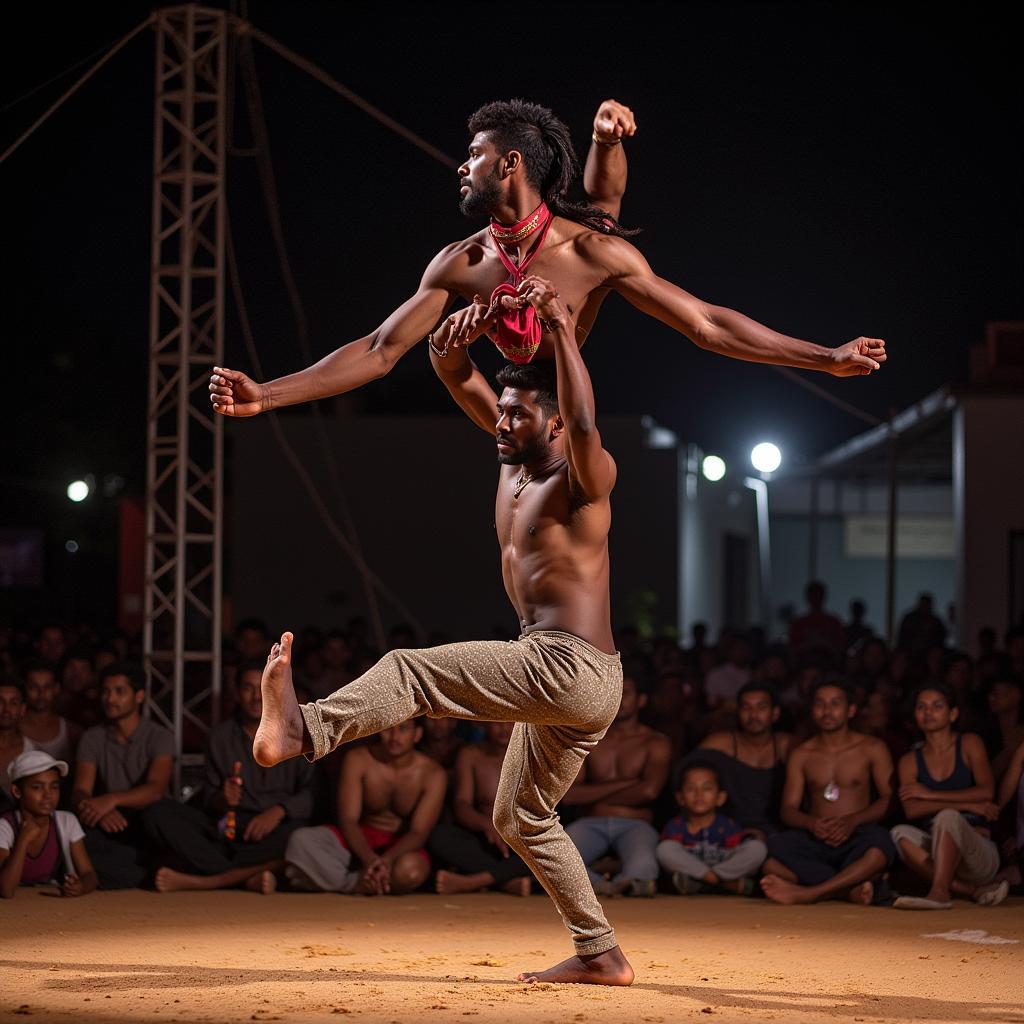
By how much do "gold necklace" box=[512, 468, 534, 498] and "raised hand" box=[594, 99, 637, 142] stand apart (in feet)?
3.43

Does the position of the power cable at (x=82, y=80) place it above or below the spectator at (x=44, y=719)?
above

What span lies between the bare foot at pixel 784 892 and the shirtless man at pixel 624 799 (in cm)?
54

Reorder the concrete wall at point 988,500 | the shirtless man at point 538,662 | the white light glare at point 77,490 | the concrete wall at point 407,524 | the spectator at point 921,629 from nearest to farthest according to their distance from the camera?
the shirtless man at point 538,662
the spectator at point 921,629
the concrete wall at point 988,500
the concrete wall at point 407,524
the white light glare at point 77,490

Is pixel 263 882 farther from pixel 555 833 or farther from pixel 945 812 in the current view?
pixel 945 812

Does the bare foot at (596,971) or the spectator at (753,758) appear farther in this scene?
the spectator at (753,758)

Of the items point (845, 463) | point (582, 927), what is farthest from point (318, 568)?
point (582, 927)

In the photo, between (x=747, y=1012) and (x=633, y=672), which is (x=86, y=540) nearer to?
(x=633, y=672)

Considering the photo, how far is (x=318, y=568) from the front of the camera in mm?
16969

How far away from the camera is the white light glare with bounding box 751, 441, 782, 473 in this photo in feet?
48.3

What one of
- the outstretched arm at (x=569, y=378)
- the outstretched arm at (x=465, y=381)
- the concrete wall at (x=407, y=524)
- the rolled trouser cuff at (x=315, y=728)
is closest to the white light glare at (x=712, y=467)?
the concrete wall at (x=407, y=524)

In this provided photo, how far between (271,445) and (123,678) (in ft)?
32.6

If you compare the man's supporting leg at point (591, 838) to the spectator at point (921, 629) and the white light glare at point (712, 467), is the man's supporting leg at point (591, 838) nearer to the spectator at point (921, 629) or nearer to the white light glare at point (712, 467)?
the spectator at point (921, 629)

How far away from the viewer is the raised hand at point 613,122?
4.39 m

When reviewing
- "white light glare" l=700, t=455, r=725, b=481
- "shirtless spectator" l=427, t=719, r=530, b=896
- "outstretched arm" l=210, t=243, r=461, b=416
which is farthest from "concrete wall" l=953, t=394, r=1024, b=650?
"outstretched arm" l=210, t=243, r=461, b=416
